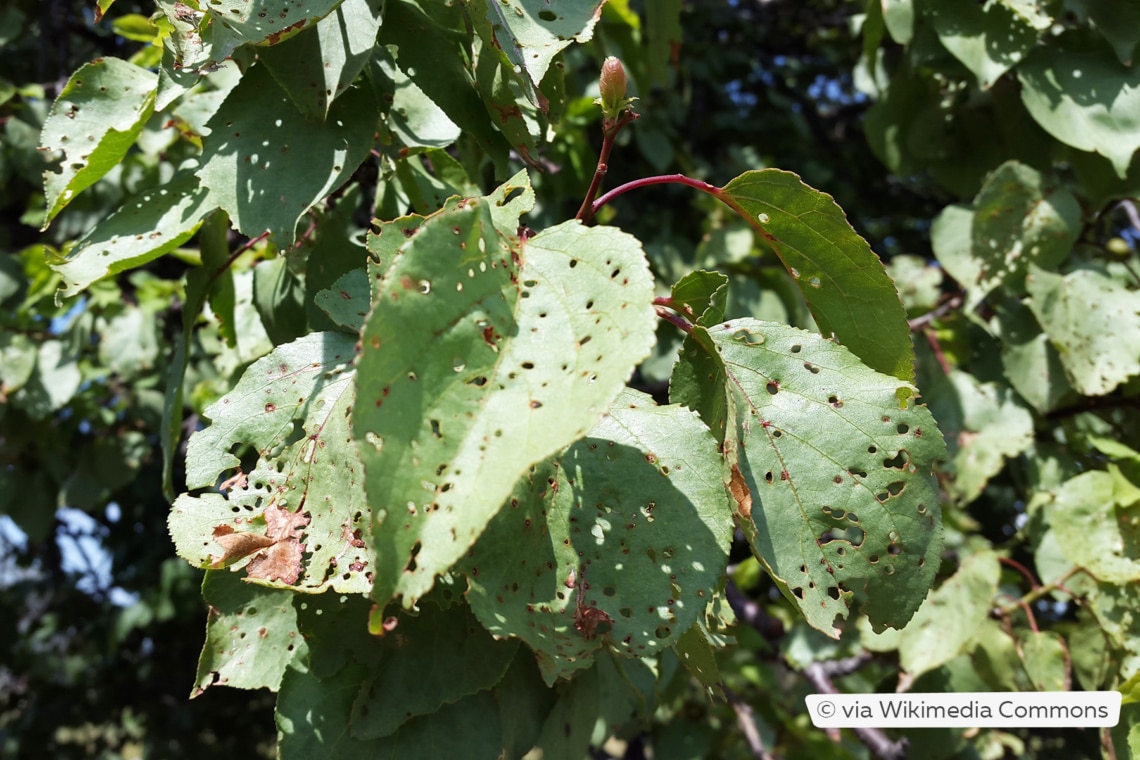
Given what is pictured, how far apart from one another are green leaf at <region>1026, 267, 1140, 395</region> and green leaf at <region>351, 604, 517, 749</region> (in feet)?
5.26

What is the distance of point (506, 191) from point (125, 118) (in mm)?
577

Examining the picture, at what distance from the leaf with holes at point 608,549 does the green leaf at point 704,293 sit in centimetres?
18

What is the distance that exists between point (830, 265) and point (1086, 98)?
56.5 inches

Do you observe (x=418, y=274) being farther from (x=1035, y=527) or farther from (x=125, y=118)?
(x=1035, y=527)

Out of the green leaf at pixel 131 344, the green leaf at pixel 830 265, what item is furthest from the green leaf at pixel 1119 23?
the green leaf at pixel 131 344

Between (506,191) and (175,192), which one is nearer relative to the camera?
(506,191)

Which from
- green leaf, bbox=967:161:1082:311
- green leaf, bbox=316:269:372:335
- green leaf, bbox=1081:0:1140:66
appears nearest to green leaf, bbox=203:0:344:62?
green leaf, bbox=316:269:372:335

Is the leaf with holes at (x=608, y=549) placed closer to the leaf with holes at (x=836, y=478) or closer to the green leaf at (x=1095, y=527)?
the leaf with holes at (x=836, y=478)

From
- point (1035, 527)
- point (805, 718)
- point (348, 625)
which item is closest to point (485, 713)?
point (348, 625)

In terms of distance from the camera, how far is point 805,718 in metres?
3.19

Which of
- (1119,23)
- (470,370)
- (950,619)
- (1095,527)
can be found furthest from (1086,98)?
(470,370)

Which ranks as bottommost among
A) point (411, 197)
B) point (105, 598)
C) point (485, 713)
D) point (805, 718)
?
point (105, 598)

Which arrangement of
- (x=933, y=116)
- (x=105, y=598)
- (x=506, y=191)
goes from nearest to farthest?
(x=506, y=191) → (x=933, y=116) → (x=105, y=598)

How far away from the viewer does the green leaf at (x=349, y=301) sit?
3.17ft
